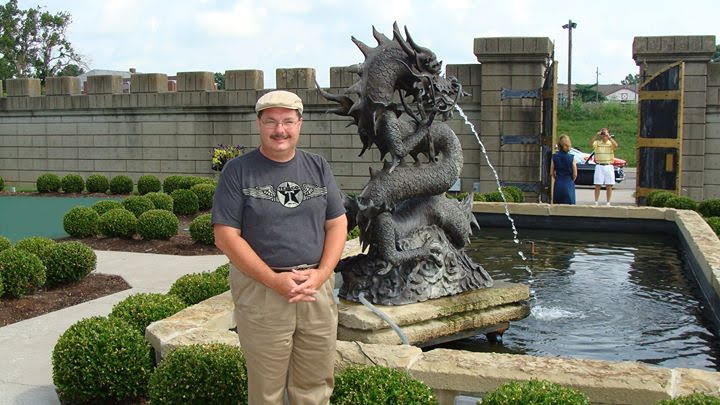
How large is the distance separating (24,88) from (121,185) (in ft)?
19.4

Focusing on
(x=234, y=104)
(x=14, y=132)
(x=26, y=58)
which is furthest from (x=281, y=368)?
(x=26, y=58)

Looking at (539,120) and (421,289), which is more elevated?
(539,120)

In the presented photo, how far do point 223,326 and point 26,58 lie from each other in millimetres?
48930

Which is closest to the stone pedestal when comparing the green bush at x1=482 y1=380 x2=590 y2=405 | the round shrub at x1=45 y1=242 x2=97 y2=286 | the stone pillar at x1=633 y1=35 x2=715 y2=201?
the green bush at x1=482 y1=380 x2=590 y2=405

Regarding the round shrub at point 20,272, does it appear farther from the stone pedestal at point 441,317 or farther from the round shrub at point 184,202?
the round shrub at point 184,202

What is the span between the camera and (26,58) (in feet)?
164

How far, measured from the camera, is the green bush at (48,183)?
862 inches

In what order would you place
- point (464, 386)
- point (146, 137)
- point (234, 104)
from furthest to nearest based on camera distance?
point (146, 137), point (234, 104), point (464, 386)

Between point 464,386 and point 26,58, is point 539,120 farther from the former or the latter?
point 26,58

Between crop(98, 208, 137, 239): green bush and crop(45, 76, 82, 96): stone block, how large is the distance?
11831 mm

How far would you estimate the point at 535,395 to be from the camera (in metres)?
4.18

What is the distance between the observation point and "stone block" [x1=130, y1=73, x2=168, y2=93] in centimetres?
2209

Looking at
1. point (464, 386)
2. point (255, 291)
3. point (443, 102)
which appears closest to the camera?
point (255, 291)

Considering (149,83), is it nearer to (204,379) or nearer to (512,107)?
(512,107)
